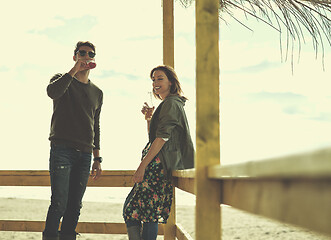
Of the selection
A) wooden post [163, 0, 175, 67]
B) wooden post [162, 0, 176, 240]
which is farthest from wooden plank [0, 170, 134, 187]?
wooden post [163, 0, 175, 67]

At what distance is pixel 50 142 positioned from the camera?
100 inches

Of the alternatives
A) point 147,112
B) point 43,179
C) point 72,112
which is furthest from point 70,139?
point 43,179

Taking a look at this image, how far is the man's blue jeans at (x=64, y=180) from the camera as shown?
2.46 metres

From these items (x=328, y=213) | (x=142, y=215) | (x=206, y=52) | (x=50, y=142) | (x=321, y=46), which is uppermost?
(x=321, y=46)

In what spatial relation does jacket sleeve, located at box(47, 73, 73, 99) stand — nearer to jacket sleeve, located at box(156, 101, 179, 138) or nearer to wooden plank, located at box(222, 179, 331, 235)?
jacket sleeve, located at box(156, 101, 179, 138)

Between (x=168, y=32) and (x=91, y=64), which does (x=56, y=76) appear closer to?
(x=91, y=64)

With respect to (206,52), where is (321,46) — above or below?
above

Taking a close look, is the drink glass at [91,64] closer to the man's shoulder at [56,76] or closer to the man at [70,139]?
the man at [70,139]

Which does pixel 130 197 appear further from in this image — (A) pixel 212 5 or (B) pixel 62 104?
(A) pixel 212 5

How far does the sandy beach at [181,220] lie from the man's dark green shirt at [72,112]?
91.9 inches

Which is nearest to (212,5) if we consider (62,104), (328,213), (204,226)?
(204,226)

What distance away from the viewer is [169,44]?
3.06 metres

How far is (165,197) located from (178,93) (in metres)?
0.57

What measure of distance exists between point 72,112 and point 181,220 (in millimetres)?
7182
